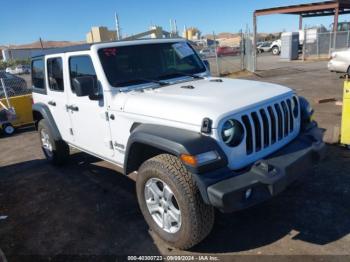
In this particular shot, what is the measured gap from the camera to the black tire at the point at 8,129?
8883mm

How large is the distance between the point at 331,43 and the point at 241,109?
2425 cm

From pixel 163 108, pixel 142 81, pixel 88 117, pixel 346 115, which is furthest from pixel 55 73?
pixel 346 115

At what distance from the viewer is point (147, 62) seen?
14.2 feet

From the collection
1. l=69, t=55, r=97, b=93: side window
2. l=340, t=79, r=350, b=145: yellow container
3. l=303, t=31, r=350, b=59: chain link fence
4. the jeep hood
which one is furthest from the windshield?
l=303, t=31, r=350, b=59: chain link fence

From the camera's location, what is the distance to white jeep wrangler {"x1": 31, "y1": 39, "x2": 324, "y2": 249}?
280cm

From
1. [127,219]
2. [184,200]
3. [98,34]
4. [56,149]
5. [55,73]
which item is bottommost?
[127,219]

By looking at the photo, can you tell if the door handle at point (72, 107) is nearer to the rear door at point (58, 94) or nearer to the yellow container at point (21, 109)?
the rear door at point (58, 94)

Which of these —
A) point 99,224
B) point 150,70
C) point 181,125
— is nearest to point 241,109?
point 181,125

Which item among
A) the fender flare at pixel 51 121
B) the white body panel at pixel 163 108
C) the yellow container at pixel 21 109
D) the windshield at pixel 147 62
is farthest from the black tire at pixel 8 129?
the windshield at pixel 147 62

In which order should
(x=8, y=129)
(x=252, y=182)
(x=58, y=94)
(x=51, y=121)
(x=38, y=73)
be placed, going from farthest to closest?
(x=8, y=129) → (x=38, y=73) → (x=51, y=121) → (x=58, y=94) → (x=252, y=182)

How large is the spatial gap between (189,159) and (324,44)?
81.9 ft

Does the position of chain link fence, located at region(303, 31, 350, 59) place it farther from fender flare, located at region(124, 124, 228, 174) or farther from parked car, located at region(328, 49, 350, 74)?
fender flare, located at region(124, 124, 228, 174)

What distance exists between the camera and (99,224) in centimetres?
385

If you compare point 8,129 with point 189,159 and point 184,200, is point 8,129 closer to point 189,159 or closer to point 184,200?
point 184,200
